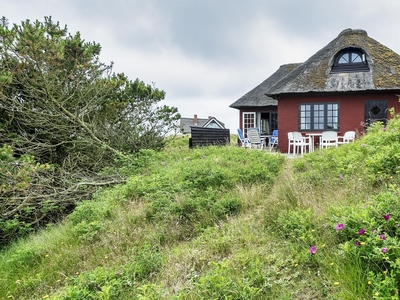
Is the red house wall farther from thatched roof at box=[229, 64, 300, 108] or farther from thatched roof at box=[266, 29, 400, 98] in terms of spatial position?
thatched roof at box=[229, 64, 300, 108]

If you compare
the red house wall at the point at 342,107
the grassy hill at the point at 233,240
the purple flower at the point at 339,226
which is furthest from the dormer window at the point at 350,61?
the purple flower at the point at 339,226

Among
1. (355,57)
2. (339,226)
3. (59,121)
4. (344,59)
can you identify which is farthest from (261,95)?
(339,226)

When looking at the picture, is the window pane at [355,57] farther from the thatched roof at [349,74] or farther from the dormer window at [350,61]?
the thatched roof at [349,74]

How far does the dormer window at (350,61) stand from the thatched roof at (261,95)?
13.2 feet

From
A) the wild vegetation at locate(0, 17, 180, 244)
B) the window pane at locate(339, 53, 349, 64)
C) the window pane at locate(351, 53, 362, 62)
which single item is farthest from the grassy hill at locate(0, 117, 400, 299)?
the window pane at locate(351, 53, 362, 62)

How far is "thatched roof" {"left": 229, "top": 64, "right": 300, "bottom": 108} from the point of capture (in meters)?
16.1

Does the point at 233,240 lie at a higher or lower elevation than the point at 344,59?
lower

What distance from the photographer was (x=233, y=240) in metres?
3.03

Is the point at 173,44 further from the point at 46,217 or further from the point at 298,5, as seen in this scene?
the point at 46,217

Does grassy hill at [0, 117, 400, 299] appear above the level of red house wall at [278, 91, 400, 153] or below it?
below

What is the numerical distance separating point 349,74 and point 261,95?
559 cm

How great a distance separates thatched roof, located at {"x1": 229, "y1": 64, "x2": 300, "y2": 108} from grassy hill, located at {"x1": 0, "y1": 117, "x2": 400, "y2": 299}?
11058 millimetres

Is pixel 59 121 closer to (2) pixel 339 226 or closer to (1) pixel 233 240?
(1) pixel 233 240

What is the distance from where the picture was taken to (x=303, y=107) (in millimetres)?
12242
